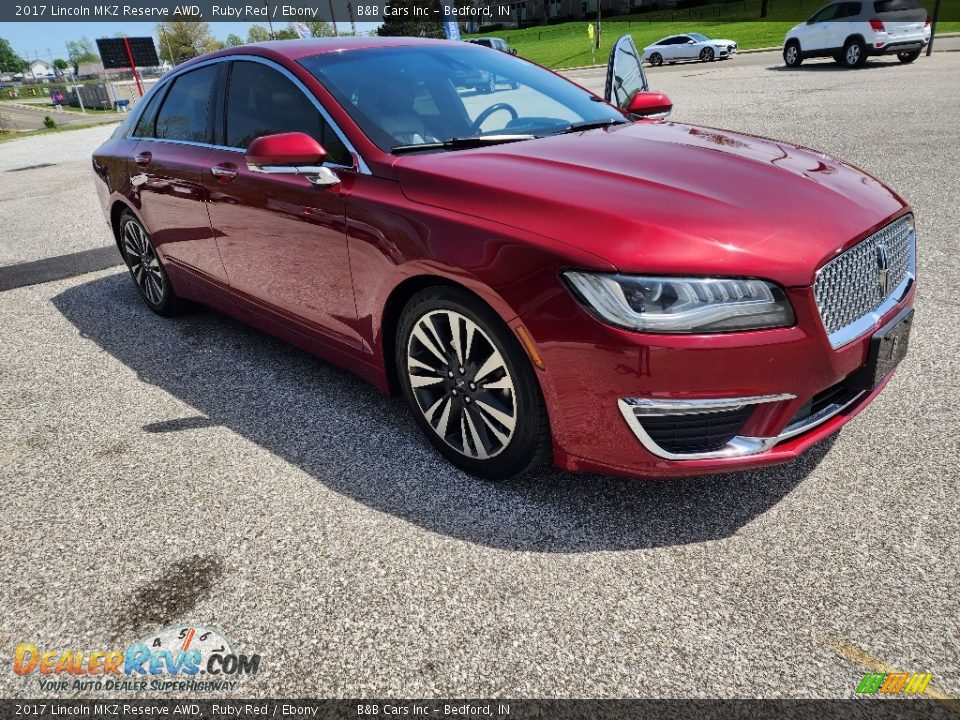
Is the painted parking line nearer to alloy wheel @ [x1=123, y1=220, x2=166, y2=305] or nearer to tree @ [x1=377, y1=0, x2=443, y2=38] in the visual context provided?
alloy wheel @ [x1=123, y1=220, x2=166, y2=305]

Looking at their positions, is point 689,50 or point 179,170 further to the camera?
point 689,50

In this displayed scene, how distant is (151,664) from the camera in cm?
214

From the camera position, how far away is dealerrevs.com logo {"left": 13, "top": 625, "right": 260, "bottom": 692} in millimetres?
2080

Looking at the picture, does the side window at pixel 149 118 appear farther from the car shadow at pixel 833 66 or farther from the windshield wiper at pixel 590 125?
the car shadow at pixel 833 66

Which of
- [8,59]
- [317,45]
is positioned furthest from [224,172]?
[8,59]

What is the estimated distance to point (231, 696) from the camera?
202 cm

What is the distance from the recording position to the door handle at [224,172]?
3.62m

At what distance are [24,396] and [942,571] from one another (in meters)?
4.36

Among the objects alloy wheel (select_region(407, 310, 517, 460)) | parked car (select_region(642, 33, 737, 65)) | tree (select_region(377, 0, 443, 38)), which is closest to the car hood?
alloy wheel (select_region(407, 310, 517, 460))

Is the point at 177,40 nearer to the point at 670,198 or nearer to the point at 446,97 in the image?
the point at 446,97

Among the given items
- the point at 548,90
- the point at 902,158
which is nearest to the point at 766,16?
the point at 902,158

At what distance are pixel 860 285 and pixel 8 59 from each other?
233m

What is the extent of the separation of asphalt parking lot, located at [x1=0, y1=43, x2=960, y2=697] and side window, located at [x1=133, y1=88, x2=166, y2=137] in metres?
1.65

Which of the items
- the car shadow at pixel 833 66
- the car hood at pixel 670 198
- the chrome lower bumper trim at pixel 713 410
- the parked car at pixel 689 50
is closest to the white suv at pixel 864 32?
the car shadow at pixel 833 66
